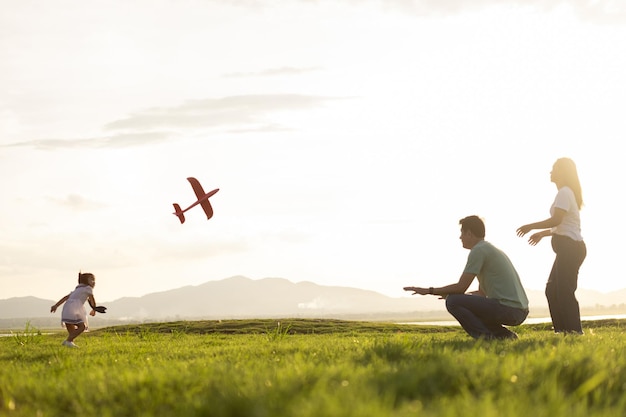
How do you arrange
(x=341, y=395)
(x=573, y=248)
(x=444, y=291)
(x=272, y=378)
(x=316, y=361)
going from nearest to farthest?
1. (x=341, y=395)
2. (x=272, y=378)
3. (x=316, y=361)
4. (x=444, y=291)
5. (x=573, y=248)

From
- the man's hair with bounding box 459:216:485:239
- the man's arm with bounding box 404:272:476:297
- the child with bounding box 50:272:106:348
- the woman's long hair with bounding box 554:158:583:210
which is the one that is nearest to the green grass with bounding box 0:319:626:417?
the man's arm with bounding box 404:272:476:297

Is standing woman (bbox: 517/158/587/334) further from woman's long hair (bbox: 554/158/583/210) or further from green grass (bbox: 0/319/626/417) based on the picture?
green grass (bbox: 0/319/626/417)

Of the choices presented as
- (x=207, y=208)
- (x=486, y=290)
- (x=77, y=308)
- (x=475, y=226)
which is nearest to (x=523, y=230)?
(x=475, y=226)

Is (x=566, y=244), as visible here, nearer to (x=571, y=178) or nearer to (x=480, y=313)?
(x=571, y=178)

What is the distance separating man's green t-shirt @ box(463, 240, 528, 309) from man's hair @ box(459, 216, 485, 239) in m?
0.13

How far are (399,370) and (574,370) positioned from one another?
1522 millimetres

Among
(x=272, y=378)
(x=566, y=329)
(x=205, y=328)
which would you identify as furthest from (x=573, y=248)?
(x=205, y=328)

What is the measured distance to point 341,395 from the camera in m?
4.38

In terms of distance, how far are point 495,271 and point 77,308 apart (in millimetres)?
10233

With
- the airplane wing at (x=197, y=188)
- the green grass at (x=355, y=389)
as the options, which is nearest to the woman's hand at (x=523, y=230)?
the green grass at (x=355, y=389)

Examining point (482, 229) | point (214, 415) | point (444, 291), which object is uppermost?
point (482, 229)

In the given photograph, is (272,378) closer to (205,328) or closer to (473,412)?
(473,412)

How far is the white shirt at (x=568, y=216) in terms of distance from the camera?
1061 centimetres

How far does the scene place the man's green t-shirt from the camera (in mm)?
10047
